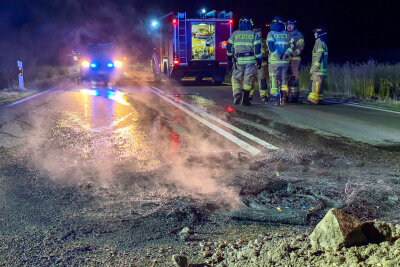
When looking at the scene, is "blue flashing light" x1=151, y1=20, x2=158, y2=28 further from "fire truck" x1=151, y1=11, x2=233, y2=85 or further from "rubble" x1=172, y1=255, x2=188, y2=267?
"rubble" x1=172, y1=255, x2=188, y2=267

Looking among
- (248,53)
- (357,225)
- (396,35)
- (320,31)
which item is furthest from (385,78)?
(396,35)

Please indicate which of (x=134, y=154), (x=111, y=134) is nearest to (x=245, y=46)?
(x=111, y=134)

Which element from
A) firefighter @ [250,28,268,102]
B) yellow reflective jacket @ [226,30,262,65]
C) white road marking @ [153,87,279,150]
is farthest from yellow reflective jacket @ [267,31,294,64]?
white road marking @ [153,87,279,150]

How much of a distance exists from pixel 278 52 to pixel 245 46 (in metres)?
0.91

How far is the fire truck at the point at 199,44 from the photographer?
19938 mm

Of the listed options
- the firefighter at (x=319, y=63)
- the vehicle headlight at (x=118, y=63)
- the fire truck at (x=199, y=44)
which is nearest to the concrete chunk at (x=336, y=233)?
the firefighter at (x=319, y=63)

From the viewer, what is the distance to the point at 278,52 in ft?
37.3

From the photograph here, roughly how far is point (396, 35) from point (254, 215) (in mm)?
44969

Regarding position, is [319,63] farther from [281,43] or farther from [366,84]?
[366,84]

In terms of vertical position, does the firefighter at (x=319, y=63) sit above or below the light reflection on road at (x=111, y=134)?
above

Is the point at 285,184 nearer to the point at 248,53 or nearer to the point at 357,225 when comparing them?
the point at 357,225

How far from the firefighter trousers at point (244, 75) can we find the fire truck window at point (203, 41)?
8931 millimetres

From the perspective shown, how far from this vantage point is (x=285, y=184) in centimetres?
452

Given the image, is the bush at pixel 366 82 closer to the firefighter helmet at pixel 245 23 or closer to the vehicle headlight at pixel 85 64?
the firefighter helmet at pixel 245 23
